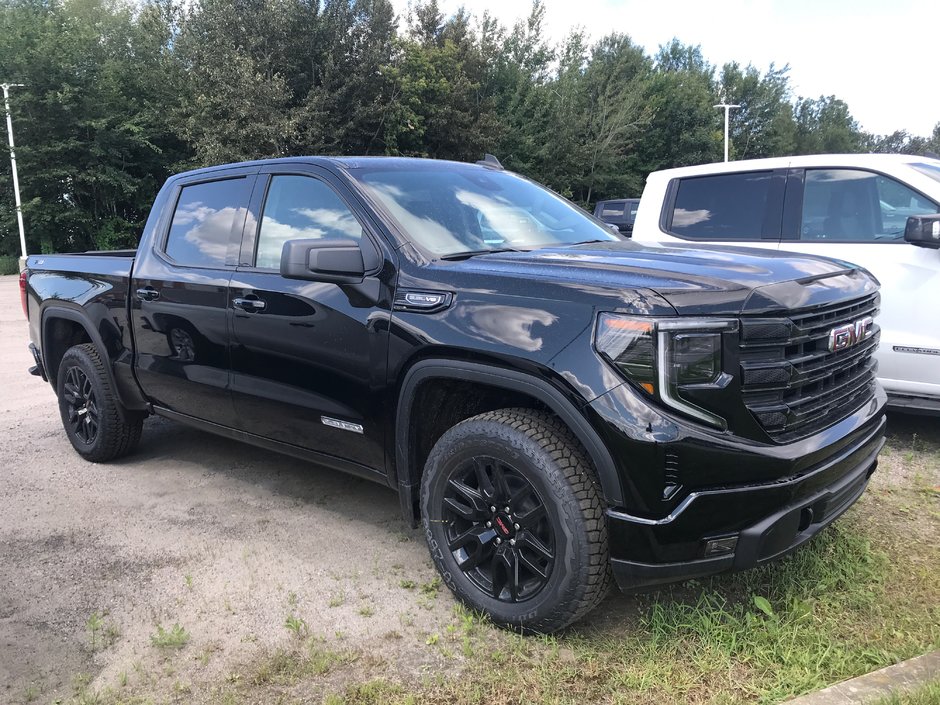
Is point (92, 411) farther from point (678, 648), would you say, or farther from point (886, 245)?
point (886, 245)

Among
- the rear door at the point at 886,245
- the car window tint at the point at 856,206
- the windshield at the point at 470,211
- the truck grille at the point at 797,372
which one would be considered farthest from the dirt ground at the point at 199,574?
the car window tint at the point at 856,206

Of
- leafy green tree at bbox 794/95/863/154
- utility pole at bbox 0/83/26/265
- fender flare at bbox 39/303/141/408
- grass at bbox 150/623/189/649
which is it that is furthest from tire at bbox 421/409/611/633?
leafy green tree at bbox 794/95/863/154

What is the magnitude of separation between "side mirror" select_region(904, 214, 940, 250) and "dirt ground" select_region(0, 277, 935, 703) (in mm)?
3048

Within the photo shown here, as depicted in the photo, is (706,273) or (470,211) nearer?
(706,273)

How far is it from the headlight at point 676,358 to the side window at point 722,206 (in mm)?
3443

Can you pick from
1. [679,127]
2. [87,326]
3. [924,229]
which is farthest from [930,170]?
[679,127]

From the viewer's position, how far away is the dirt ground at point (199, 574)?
2.72m

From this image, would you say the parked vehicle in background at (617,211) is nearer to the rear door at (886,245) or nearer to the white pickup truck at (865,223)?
the white pickup truck at (865,223)

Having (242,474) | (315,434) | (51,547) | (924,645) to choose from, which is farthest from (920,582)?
(51,547)

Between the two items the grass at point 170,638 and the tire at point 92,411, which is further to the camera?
the tire at point 92,411

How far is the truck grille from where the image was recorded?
2.40 metres

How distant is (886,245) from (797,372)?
9.78 ft

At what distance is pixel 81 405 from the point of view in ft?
16.5

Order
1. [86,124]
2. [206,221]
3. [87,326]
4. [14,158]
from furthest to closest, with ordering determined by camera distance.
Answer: [86,124] → [14,158] → [87,326] → [206,221]
